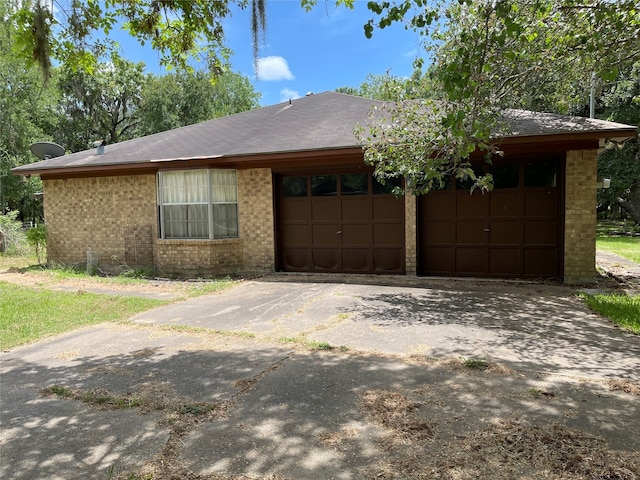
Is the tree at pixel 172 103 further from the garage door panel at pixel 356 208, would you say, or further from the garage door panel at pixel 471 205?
the garage door panel at pixel 471 205

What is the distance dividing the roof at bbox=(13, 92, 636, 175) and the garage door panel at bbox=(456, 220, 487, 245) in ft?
7.38

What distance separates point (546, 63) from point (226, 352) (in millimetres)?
5373

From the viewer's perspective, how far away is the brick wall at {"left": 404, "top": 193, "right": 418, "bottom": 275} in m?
9.93

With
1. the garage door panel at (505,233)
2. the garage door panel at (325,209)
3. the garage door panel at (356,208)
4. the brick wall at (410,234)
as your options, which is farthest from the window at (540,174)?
the garage door panel at (325,209)

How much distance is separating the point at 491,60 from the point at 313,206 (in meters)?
6.70

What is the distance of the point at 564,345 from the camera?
4.93 metres

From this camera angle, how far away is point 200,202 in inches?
433

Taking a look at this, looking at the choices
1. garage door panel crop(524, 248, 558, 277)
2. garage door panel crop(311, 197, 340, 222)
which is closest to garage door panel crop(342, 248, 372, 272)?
garage door panel crop(311, 197, 340, 222)

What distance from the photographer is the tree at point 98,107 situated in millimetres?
31594

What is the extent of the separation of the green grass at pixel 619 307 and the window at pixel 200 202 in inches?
310

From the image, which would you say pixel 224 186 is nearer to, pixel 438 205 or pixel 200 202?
pixel 200 202

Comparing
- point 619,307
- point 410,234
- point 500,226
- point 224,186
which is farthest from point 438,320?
point 224,186

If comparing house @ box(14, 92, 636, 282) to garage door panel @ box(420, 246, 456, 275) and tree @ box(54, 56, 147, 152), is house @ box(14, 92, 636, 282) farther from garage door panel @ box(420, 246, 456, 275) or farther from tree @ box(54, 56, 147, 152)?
tree @ box(54, 56, 147, 152)

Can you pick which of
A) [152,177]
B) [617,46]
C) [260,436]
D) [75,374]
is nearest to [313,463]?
[260,436]
